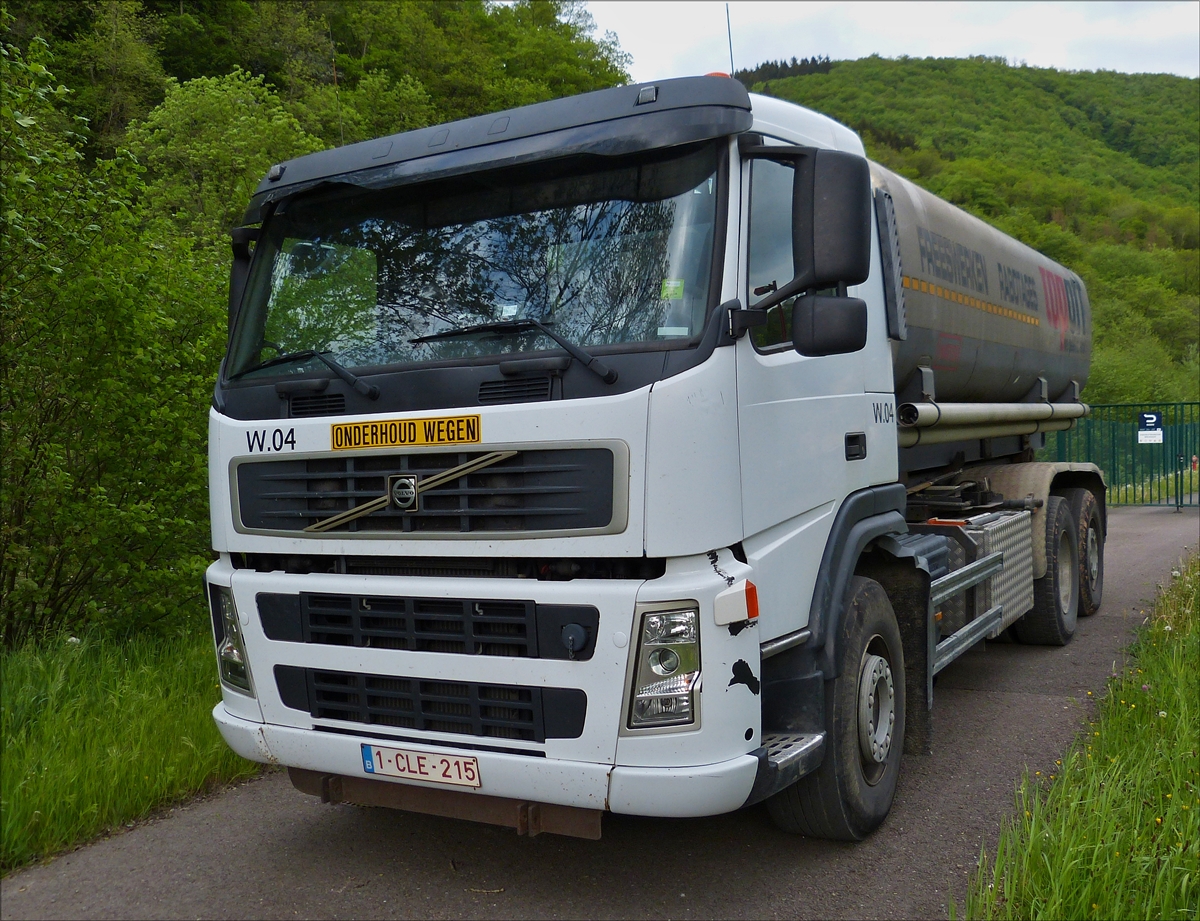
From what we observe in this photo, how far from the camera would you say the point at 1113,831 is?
356 cm

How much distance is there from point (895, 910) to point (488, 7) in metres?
63.0

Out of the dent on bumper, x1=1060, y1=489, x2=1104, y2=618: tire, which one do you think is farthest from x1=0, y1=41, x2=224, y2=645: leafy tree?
x1=1060, y1=489, x2=1104, y2=618: tire

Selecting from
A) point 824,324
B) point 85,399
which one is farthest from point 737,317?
point 85,399

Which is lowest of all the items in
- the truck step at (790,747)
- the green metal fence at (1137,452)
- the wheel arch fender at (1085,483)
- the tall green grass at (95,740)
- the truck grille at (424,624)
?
the green metal fence at (1137,452)

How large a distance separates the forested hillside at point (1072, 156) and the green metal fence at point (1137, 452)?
3337 cm

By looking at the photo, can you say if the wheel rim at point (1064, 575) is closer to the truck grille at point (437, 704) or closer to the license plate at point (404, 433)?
the truck grille at point (437, 704)

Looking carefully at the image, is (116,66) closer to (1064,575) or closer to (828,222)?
(1064,575)

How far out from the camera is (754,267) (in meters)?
3.56

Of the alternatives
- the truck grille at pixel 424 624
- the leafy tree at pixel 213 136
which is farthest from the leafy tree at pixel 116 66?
the truck grille at pixel 424 624

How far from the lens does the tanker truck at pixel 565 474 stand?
326 centimetres

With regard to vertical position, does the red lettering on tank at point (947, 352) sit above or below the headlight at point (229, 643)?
above

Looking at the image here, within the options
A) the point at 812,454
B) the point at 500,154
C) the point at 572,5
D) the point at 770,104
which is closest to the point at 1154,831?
the point at 812,454

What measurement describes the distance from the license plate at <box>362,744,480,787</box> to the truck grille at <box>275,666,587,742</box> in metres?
0.09

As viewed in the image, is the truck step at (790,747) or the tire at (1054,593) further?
the tire at (1054,593)
